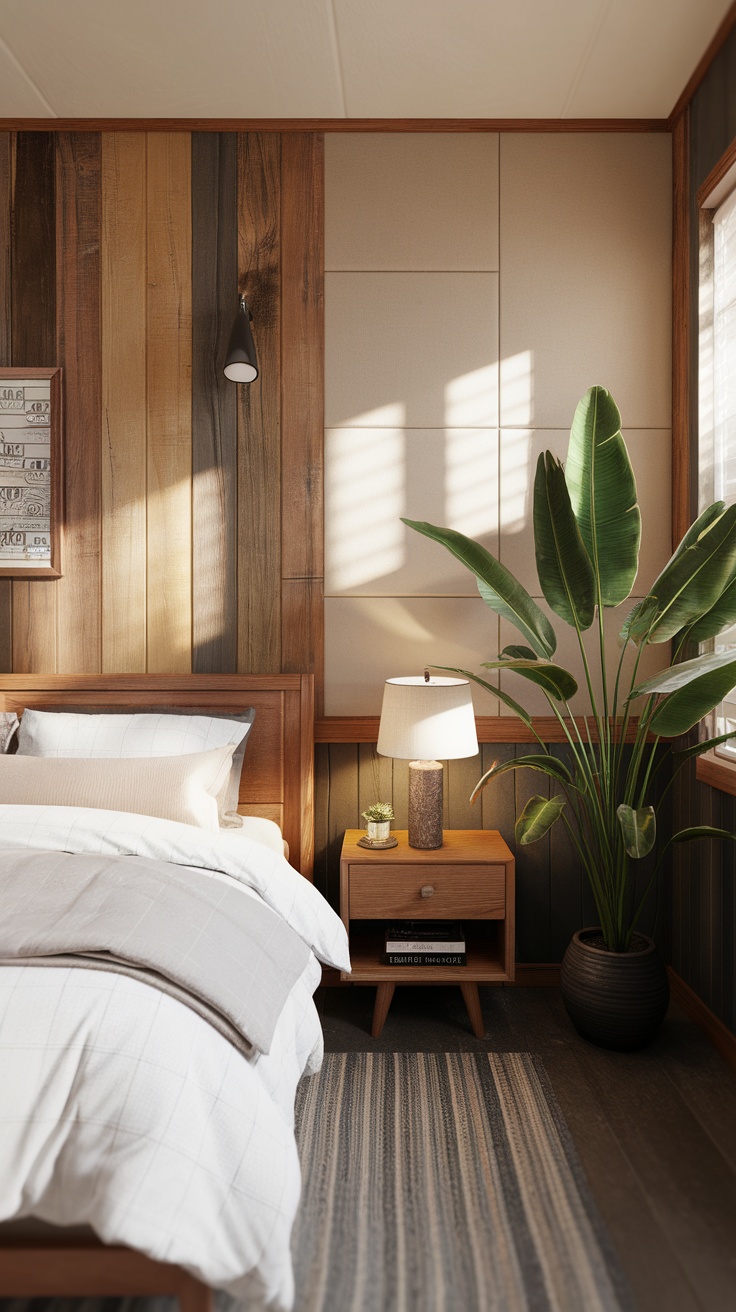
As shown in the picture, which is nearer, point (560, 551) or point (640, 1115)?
point (640, 1115)

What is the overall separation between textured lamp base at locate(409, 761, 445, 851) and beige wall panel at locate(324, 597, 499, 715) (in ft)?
1.31

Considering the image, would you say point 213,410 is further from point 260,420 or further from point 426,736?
point 426,736

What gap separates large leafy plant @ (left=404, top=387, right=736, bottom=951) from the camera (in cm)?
212

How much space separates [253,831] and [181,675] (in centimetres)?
66

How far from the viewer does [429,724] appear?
2.51 meters

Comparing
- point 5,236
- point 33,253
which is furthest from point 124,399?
point 5,236

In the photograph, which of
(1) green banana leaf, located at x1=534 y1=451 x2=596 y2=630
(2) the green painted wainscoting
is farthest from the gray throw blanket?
(1) green banana leaf, located at x1=534 y1=451 x2=596 y2=630

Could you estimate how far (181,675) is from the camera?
2867 millimetres

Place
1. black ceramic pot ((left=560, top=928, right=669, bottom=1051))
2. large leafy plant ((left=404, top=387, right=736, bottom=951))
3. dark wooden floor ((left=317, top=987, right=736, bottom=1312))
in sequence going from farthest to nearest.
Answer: black ceramic pot ((left=560, top=928, right=669, bottom=1051))
large leafy plant ((left=404, top=387, right=736, bottom=951))
dark wooden floor ((left=317, top=987, right=736, bottom=1312))

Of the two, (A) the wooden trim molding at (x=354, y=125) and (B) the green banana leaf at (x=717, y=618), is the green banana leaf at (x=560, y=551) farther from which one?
(A) the wooden trim molding at (x=354, y=125)

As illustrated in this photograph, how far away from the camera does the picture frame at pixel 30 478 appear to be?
292 centimetres

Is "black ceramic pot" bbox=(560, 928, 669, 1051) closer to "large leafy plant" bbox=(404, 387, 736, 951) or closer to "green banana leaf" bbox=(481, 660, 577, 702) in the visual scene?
"large leafy plant" bbox=(404, 387, 736, 951)

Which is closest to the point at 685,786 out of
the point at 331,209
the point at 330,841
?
the point at 330,841

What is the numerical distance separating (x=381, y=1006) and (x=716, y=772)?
1.24 m
